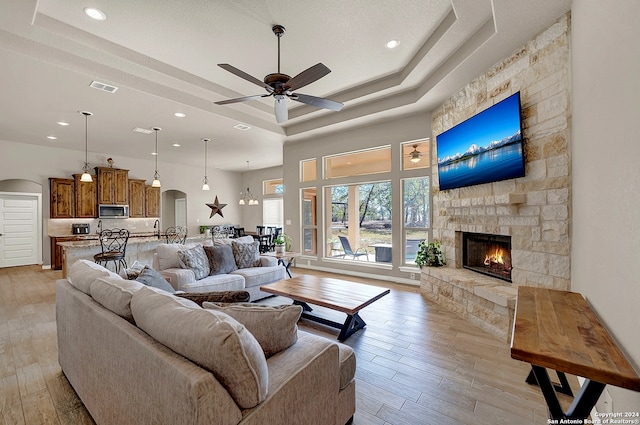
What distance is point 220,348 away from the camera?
1068mm

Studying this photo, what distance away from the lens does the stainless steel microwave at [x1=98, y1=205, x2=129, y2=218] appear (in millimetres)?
7812

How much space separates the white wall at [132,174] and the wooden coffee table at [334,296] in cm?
739

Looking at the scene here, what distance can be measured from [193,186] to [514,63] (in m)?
9.61

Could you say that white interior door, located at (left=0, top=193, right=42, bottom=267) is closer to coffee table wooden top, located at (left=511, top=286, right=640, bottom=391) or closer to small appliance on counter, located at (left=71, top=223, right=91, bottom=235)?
small appliance on counter, located at (left=71, top=223, right=91, bottom=235)

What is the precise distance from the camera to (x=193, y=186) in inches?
397

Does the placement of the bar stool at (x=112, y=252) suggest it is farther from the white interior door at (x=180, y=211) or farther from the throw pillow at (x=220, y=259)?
the white interior door at (x=180, y=211)

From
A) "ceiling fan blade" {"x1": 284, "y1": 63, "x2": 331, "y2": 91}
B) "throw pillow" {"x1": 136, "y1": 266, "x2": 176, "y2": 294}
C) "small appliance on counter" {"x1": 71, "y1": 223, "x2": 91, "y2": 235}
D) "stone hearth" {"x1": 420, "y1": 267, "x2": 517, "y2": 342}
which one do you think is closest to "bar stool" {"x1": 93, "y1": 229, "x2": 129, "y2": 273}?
"small appliance on counter" {"x1": 71, "y1": 223, "x2": 91, "y2": 235}

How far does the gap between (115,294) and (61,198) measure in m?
7.78

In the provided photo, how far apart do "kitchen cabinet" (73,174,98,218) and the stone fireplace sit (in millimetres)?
8671

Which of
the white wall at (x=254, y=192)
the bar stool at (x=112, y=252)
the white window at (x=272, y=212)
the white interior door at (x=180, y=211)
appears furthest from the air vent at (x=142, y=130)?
the white window at (x=272, y=212)

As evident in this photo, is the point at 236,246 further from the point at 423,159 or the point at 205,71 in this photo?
the point at 423,159

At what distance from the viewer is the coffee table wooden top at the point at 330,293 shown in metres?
2.89

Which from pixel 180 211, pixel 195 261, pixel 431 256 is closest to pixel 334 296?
pixel 195 261

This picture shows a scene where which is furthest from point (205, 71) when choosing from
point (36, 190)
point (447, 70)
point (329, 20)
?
point (36, 190)
